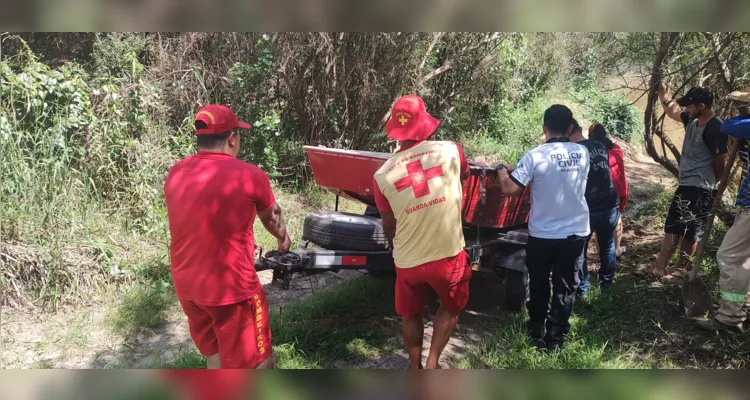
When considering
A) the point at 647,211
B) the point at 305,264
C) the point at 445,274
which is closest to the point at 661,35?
the point at 647,211

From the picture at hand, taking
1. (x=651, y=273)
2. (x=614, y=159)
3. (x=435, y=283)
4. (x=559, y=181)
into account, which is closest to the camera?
(x=435, y=283)

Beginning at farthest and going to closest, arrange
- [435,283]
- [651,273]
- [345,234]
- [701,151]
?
[651,273], [701,151], [345,234], [435,283]

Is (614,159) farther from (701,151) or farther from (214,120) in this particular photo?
(214,120)

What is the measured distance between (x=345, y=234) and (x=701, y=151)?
3.65 meters

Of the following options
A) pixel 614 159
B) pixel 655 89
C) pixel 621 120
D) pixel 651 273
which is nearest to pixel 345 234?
pixel 614 159

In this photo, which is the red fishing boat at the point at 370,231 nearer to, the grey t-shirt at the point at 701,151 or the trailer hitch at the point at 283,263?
the trailer hitch at the point at 283,263

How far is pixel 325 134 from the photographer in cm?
913

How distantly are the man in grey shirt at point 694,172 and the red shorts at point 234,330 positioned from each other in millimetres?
4099

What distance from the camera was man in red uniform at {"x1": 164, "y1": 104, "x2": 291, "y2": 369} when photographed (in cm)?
284

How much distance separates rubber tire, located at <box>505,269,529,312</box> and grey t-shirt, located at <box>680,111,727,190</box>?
6.72ft

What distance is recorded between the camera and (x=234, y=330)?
2.95 meters

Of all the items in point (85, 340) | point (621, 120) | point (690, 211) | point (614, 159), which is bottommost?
point (85, 340)

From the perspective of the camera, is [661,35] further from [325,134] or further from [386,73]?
[325,134]

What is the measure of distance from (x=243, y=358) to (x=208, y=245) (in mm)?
656
